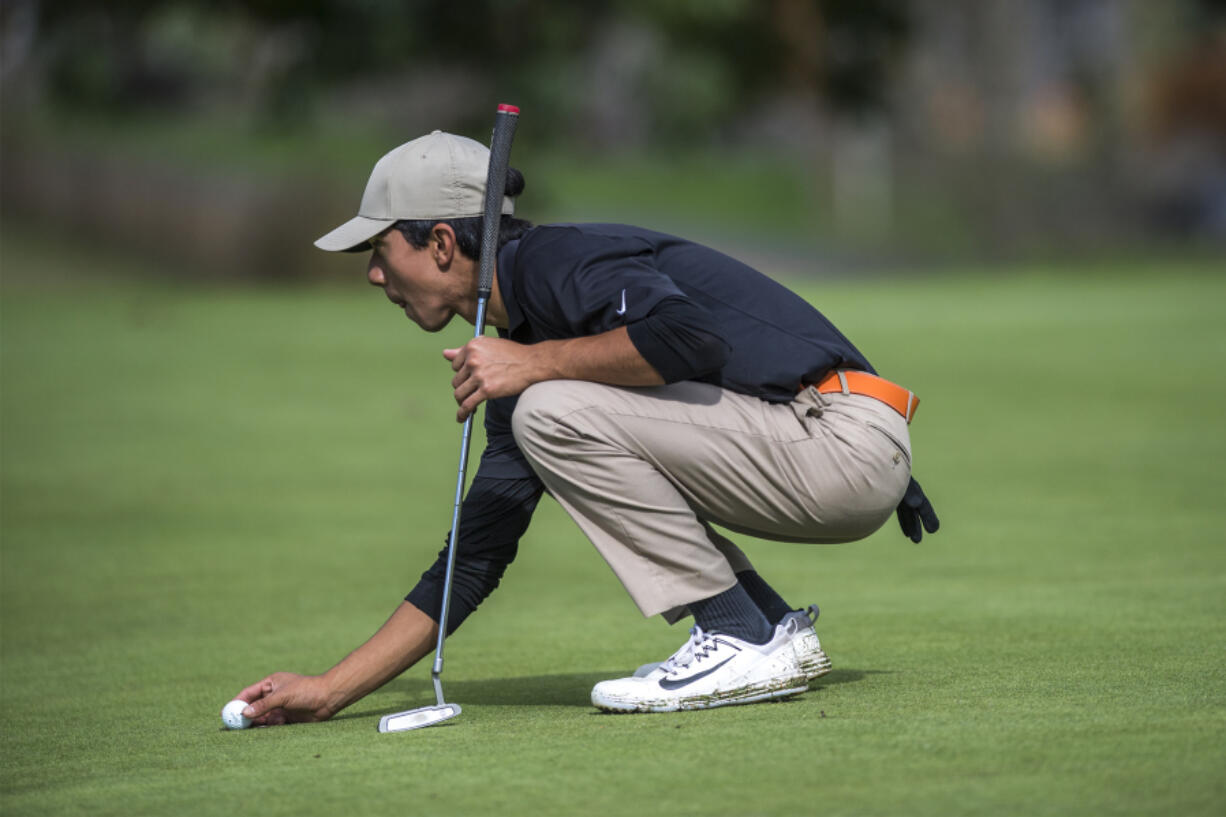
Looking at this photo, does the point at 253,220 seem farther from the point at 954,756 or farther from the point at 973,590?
the point at 954,756

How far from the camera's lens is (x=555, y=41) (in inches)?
1038

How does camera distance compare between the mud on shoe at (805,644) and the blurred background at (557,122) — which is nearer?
the mud on shoe at (805,644)

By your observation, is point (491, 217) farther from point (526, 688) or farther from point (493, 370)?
point (526, 688)

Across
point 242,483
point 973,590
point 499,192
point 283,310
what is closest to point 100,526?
point 242,483

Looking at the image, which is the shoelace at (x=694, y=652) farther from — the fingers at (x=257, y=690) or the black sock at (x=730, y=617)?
the fingers at (x=257, y=690)

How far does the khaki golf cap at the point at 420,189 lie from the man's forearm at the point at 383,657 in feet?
3.19

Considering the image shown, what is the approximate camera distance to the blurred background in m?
25.5

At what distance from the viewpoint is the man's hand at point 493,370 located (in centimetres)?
405

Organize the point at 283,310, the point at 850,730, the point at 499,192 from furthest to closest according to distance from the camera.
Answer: the point at 283,310 < the point at 499,192 < the point at 850,730

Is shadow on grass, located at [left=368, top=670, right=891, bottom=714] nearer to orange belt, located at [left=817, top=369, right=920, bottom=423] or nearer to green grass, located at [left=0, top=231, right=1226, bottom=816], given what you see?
green grass, located at [left=0, top=231, right=1226, bottom=816]

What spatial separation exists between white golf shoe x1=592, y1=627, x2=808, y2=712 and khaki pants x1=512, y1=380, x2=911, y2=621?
13cm

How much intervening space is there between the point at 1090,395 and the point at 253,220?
16017mm

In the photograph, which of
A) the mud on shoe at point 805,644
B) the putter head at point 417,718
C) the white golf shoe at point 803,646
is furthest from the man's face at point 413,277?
the mud on shoe at point 805,644

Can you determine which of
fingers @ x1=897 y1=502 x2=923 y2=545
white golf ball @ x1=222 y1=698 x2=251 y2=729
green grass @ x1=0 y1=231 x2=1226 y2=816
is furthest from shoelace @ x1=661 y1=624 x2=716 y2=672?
white golf ball @ x1=222 y1=698 x2=251 y2=729
